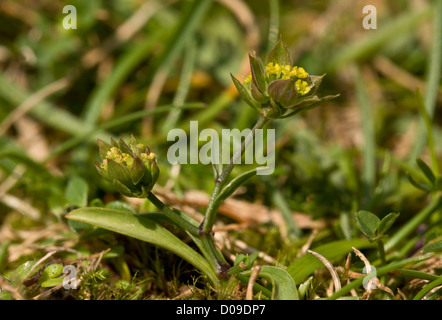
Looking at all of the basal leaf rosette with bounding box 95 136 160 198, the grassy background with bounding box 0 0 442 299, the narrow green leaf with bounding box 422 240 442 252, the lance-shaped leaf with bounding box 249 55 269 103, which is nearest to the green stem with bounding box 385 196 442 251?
the grassy background with bounding box 0 0 442 299

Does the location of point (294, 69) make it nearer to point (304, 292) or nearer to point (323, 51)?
point (304, 292)

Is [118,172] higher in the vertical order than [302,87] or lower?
lower

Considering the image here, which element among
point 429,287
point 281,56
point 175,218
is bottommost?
point 429,287

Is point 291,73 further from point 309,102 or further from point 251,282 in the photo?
point 251,282

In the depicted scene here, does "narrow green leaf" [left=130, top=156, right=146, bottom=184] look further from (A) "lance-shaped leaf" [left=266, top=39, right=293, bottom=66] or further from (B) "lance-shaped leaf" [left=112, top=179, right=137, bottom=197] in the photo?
(A) "lance-shaped leaf" [left=266, top=39, right=293, bottom=66]

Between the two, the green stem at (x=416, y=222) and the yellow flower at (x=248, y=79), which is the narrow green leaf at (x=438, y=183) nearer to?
the green stem at (x=416, y=222)

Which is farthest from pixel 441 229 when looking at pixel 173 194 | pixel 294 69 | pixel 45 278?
pixel 45 278

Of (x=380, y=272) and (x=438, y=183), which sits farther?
(x=438, y=183)

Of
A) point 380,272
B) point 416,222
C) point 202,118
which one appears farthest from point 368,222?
point 202,118
